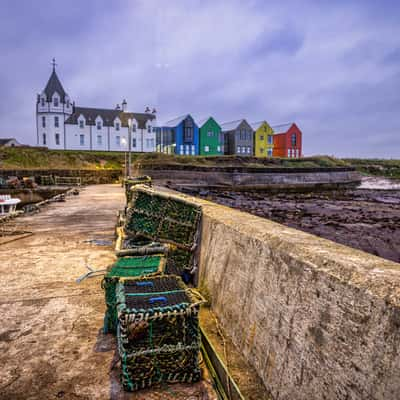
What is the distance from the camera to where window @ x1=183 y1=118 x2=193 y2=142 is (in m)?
57.1

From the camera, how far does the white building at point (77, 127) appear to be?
59.4 meters

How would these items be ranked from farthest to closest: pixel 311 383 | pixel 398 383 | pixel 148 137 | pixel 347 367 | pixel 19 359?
pixel 148 137, pixel 19 359, pixel 311 383, pixel 347 367, pixel 398 383

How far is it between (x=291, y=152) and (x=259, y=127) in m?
8.87

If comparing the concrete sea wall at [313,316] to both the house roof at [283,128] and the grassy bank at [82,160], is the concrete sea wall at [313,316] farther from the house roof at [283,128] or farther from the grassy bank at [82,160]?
the house roof at [283,128]

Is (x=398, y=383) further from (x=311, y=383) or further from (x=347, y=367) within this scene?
(x=311, y=383)

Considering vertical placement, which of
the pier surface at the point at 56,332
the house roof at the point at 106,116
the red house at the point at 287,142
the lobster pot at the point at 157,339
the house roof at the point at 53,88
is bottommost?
the pier surface at the point at 56,332

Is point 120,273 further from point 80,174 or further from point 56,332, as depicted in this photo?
point 80,174

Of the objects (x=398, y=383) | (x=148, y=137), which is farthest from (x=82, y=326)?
(x=148, y=137)

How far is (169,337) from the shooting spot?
250cm

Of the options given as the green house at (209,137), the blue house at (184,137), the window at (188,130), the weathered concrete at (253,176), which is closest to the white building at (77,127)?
the blue house at (184,137)

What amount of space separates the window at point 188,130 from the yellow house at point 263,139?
1422 centimetres

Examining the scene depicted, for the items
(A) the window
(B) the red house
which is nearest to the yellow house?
(B) the red house

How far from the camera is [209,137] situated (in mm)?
59656

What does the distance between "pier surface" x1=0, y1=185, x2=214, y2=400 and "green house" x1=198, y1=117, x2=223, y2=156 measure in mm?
53658
